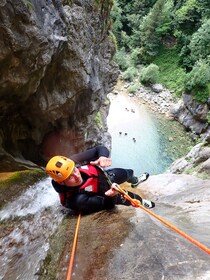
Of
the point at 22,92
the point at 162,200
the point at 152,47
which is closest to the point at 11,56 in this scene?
the point at 22,92

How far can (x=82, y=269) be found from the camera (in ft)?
10.7

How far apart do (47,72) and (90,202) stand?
5.80m

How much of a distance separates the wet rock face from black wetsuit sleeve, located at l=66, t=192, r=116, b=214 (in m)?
3.89

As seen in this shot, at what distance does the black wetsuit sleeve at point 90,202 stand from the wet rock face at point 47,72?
153 inches

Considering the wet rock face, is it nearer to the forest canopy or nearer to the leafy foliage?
the leafy foliage

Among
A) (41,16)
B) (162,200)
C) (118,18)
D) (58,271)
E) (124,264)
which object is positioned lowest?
(162,200)

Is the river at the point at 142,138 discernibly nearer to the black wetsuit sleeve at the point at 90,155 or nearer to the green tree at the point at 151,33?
the green tree at the point at 151,33

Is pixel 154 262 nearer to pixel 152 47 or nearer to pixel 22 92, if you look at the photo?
pixel 22 92

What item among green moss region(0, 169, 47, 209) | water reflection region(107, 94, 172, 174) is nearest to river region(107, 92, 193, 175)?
water reflection region(107, 94, 172, 174)

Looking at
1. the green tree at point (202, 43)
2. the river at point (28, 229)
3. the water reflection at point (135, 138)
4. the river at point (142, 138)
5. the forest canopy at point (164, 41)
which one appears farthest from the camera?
the forest canopy at point (164, 41)

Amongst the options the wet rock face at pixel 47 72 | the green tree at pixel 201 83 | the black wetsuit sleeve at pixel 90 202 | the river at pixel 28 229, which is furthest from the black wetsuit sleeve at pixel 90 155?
the green tree at pixel 201 83

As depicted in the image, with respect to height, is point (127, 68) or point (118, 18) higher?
point (118, 18)

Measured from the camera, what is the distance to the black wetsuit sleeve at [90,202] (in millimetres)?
4742

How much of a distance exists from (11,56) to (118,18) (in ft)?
163
